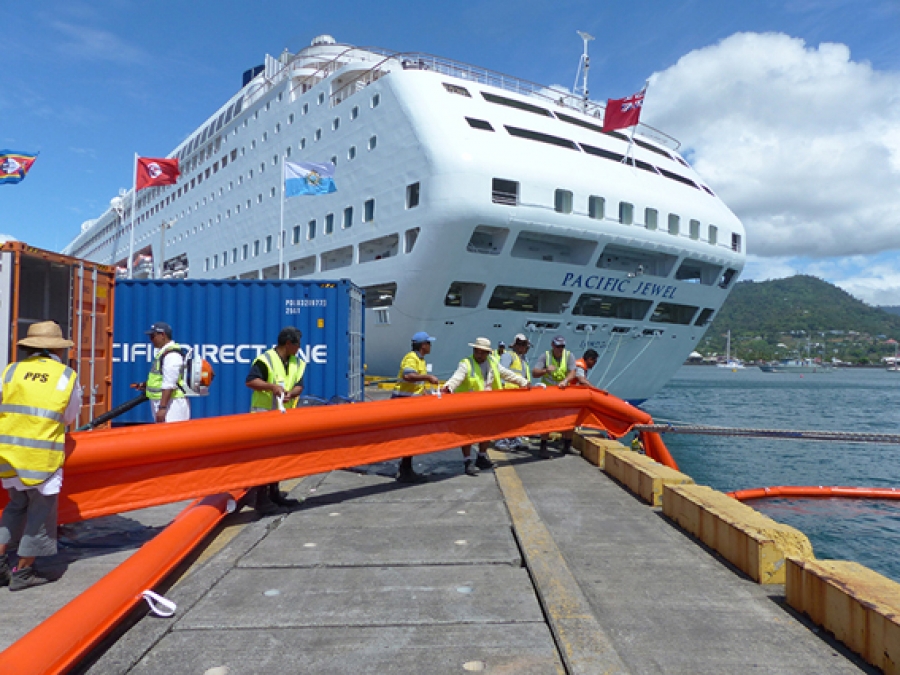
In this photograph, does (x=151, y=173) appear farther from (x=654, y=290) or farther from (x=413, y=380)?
(x=413, y=380)

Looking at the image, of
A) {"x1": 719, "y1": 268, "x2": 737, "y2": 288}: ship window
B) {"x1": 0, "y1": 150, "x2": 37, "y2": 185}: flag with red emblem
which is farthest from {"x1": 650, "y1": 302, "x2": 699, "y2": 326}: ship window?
{"x1": 0, "y1": 150, "x2": 37, "y2": 185}: flag with red emblem

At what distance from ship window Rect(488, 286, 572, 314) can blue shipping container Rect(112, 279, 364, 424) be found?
7.73 meters

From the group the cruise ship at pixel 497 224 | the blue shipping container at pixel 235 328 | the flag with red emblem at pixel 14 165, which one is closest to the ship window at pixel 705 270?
the cruise ship at pixel 497 224

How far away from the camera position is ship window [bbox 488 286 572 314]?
18.4 m

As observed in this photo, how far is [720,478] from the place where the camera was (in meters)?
13.4

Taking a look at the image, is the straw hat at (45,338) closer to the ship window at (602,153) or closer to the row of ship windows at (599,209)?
the row of ship windows at (599,209)

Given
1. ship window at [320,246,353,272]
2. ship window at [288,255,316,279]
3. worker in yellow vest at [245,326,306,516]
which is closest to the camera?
worker in yellow vest at [245,326,306,516]

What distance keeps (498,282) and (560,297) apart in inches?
109

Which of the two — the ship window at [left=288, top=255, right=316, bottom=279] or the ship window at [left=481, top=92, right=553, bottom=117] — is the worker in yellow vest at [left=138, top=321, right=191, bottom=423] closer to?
the ship window at [left=481, top=92, right=553, bottom=117]

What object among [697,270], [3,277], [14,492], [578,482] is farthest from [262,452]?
[697,270]

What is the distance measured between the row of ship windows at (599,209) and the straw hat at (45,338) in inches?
523

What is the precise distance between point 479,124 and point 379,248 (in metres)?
5.09

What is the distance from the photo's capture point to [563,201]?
17516mm

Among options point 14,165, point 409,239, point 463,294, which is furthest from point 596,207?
point 14,165
